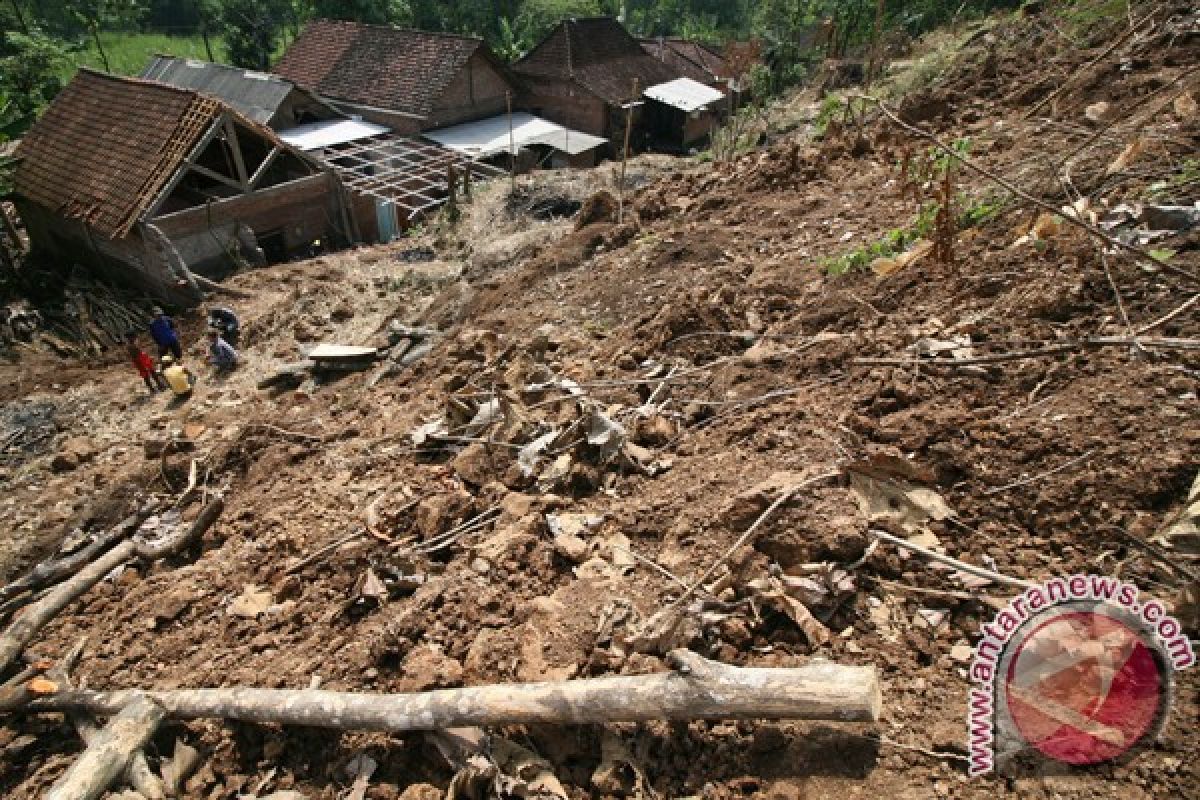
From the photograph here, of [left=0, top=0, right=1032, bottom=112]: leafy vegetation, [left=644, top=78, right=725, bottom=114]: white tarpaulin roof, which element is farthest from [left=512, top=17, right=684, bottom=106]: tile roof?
[left=0, top=0, right=1032, bottom=112]: leafy vegetation

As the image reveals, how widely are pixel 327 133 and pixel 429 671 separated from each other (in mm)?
18936

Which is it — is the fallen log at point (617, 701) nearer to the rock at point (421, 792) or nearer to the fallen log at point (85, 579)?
the rock at point (421, 792)

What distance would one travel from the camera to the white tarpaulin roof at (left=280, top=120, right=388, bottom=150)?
698 inches

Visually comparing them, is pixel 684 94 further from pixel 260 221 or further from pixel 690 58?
pixel 260 221

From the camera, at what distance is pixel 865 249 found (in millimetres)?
5695

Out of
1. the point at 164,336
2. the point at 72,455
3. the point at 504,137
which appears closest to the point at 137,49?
the point at 504,137

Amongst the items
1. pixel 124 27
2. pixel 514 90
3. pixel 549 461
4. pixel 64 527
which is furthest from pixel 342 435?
pixel 124 27

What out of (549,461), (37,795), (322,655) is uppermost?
(549,461)

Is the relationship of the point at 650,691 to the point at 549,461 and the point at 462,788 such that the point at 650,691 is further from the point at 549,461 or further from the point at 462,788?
the point at 549,461

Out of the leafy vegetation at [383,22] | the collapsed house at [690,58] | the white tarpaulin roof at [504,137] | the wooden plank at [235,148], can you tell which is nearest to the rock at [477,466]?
the wooden plank at [235,148]

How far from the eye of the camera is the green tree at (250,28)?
30.3m

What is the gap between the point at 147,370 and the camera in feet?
30.7

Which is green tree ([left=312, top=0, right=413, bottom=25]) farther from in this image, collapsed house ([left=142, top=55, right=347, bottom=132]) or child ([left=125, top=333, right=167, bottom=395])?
child ([left=125, top=333, right=167, bottom=395])

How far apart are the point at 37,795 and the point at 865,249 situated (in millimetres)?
6425
